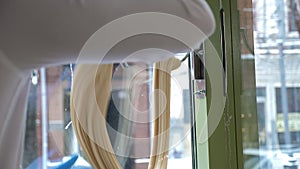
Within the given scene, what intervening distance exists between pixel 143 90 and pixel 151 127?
10cm

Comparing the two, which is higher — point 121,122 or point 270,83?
point 270,83

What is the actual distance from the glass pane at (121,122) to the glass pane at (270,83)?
8.2 inches

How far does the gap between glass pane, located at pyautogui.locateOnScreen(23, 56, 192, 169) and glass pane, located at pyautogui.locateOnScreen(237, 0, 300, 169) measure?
Result: 208 mm

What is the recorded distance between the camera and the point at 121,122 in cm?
97

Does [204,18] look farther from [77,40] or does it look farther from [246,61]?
[246,61]

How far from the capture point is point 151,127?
0.97 meters

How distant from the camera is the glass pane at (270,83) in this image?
1099 millimetres

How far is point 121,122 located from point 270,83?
0.50 metres

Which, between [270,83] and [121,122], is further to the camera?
[270,83]

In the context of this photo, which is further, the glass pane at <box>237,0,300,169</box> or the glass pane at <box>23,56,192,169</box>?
the glass pane at <box>237,0,300,169</box>

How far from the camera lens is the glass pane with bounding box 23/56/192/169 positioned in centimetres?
93

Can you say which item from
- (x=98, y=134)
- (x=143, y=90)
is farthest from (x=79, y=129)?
(x=143, y=90)

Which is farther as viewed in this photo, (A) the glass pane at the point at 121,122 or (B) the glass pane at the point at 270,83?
(B) the glass pane at the point at 270,83

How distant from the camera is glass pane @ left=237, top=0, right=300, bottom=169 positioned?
1099 millimetres
